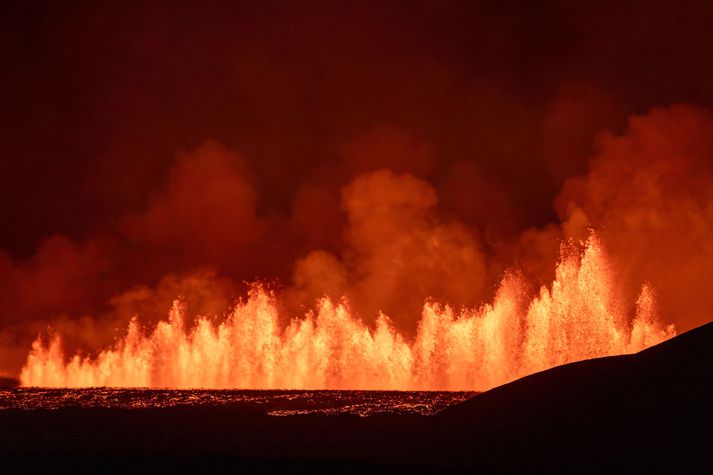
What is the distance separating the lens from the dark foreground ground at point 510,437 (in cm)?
2509

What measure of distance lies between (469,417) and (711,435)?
9.96m

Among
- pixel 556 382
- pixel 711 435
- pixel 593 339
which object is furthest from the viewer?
pixel 593 339

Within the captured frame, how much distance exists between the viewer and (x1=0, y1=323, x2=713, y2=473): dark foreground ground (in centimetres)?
2509

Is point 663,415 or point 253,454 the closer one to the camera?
point 663,415

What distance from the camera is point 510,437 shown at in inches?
1106

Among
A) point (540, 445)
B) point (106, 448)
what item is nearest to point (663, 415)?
point (540, 445)

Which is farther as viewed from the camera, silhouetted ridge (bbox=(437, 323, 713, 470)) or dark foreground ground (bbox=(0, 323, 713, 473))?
dark foreground ground (bbox=(0, 323, 713, 473))

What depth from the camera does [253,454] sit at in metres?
29.1

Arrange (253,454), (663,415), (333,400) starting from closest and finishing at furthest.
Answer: (663,415) → (253,454) → (333,400)

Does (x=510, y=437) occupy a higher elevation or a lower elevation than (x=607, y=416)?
lower

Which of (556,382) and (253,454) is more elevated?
(556,382)

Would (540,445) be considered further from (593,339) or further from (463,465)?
(593,339)

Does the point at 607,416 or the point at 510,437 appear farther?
the point at 510,437

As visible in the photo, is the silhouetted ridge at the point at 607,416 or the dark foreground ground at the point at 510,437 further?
the dark foreground ground at the point at 510,437
